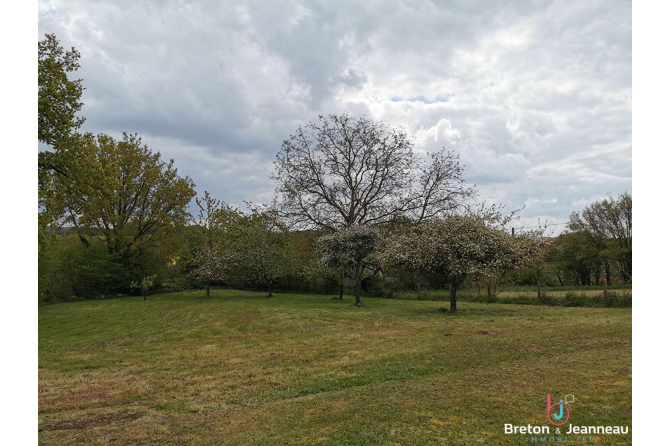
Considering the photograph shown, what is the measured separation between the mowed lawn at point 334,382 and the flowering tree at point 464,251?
108 inches

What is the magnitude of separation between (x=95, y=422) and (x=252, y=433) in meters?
2.28

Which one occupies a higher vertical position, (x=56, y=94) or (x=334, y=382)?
(x=56, y=94)

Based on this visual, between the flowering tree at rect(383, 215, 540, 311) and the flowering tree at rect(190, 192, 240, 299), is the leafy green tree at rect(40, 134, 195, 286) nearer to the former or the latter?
the flowering tree at rect(190, 192, 240, 299)

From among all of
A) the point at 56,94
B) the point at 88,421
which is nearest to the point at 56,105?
the point at 56,94

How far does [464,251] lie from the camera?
1460cm

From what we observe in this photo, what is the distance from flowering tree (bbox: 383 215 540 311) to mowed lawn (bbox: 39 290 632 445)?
8.99 feet

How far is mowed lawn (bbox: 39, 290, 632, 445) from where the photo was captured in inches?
174

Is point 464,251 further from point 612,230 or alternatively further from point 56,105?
point 612,230

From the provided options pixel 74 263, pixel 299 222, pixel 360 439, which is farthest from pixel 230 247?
pixel 360 439

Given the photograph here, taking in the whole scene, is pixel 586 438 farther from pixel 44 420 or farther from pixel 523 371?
pixel 44 420

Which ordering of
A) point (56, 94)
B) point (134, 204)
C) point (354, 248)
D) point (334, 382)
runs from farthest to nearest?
point (134, 204), point (354, 248), point (56, 94), point (334, 382)

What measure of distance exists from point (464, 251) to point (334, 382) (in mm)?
9810

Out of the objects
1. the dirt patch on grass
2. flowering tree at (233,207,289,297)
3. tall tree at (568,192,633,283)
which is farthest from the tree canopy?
tall tree at (568,192,633,283)

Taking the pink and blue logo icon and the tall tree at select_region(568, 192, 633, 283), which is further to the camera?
the tall tree at select_region(568, 192, 633, 283)
